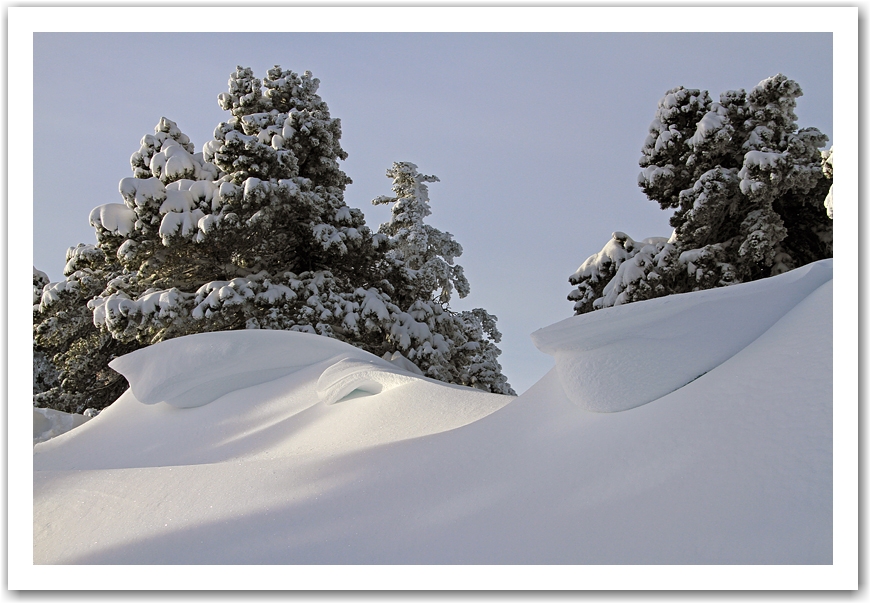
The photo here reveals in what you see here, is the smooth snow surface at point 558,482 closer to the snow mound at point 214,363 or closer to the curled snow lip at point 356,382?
the curled snow lip at point 356,382

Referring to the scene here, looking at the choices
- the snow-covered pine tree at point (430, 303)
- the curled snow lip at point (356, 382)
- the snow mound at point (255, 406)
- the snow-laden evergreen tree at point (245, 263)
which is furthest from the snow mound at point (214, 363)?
the snow-covered pine tree at point (430, 303)

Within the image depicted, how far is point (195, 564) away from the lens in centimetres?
153

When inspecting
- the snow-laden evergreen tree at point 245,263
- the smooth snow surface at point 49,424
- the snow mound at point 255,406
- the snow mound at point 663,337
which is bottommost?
the smooth snow surface at point 49,424

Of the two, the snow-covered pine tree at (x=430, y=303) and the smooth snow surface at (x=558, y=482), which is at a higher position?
the snow-covered pine tree at (x=430, y=303)

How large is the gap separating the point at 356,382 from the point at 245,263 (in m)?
7.89

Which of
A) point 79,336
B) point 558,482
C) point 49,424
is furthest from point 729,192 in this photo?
point 79,336

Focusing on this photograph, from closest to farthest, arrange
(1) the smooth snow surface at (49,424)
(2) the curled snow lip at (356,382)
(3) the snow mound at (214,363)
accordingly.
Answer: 1. (2) the curled snow lip at (356,382)
2. (3) the snow mound at (214,363)
3. (1) the smooth snow surface at (49,424)

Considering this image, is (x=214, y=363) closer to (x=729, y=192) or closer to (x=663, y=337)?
(x=663, y=337)


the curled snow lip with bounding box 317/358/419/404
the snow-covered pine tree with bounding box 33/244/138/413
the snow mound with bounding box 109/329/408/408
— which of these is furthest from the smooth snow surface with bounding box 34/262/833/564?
the snow-covered pine tree with bounding box 33/244/138/413

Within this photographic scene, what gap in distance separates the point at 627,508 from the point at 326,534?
0.70 metres

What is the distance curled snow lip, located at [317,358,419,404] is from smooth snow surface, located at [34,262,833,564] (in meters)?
0.50

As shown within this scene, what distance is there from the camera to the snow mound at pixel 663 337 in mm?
1791
